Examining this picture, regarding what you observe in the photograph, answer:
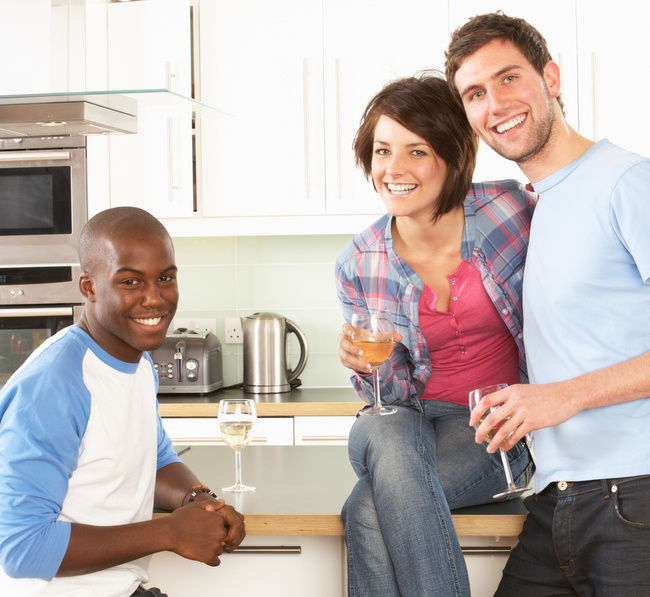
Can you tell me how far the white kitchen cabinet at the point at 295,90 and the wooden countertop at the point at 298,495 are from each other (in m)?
1.34

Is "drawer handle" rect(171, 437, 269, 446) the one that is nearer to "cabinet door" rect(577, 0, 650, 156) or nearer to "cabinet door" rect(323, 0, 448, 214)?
"cabinet door" rect(323, 0, 448, 214)

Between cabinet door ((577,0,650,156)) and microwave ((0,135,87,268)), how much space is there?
77.9 inches

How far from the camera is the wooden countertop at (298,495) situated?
1268 mm

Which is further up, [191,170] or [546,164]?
[191,170]

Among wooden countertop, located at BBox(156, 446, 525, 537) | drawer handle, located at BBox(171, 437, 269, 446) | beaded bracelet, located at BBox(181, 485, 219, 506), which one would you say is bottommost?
drawer handle, located at BBox(171, 437, 269, 446)

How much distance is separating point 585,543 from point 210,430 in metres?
1.74

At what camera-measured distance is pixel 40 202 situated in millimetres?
2859

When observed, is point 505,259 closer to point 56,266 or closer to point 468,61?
point 468,61

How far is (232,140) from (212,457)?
1533mm

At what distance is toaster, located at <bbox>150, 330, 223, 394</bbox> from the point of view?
9.39 feet

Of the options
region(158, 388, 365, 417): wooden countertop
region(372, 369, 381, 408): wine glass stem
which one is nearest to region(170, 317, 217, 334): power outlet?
region(158, 388, 365, 417): wooden countertop

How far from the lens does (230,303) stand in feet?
10.8

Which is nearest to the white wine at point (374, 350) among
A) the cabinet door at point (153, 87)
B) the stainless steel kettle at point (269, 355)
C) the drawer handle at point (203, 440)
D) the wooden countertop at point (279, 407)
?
the wooden countertop at point (279, 407)

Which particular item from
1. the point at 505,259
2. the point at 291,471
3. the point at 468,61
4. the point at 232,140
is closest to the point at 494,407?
the point at 505,259
